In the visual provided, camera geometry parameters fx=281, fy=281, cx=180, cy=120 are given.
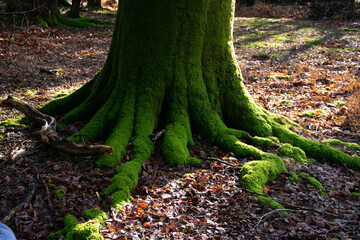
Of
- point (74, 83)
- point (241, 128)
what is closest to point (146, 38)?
point (241, 128)

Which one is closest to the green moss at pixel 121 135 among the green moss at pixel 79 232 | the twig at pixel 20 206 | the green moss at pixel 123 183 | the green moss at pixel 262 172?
the green moss at pixel 123 183

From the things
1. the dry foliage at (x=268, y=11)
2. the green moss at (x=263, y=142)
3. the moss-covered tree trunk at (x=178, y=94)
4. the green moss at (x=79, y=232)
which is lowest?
the green moss at (x=79, y=232)

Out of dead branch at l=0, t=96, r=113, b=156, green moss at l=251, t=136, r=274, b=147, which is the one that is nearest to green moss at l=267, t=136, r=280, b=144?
green moss at l=251, t=136, r=274, b=147

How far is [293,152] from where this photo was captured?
5188mm

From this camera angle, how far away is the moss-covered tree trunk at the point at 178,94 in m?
4.89

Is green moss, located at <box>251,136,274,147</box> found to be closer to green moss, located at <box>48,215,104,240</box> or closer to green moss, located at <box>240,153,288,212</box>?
green moss, located at <box>240,153,288,212</box>

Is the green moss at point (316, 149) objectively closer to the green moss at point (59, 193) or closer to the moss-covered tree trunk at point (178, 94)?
the moss-covered tree trunk at point (178, 94)

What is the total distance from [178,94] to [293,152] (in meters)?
2.38

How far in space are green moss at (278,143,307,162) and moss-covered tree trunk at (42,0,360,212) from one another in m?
0.02

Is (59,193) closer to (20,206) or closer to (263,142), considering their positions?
(20,206)

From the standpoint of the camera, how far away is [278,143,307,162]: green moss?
5.14 m

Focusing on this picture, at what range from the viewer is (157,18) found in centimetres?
493

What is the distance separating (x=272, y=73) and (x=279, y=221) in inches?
311

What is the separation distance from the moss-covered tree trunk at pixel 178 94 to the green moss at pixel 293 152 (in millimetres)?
19
